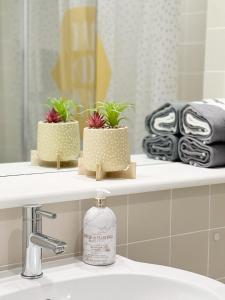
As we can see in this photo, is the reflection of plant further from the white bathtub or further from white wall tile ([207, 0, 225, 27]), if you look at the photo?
white wall tile ([207, 0, 225, 27])

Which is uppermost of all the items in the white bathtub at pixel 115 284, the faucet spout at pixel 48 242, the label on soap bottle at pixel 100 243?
the faucet spout at pixel 48 242

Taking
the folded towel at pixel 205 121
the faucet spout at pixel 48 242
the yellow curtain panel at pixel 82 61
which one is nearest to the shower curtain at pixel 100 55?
the yellow curtain panel at pixel 82 61

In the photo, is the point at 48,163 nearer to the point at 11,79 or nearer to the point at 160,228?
the point at 11,79

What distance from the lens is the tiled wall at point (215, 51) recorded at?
71.3 inches

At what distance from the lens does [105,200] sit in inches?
47.2

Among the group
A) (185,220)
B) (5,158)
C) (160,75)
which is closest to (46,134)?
(5,158)

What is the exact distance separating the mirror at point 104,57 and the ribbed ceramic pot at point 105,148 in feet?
0.68

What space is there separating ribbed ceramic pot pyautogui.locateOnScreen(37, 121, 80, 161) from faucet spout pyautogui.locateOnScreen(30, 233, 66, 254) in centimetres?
39

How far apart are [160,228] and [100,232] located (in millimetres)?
243

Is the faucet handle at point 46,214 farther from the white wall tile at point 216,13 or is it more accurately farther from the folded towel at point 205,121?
the white wall tile at point 216,13

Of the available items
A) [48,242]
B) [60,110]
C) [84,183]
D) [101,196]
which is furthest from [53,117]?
[48,242]

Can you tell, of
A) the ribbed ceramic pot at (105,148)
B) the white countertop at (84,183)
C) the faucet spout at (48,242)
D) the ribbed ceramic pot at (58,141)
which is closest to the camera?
the faucet spout at (48,242)

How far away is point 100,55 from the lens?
5.53ft

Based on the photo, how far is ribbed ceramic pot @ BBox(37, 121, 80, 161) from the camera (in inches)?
57.4
